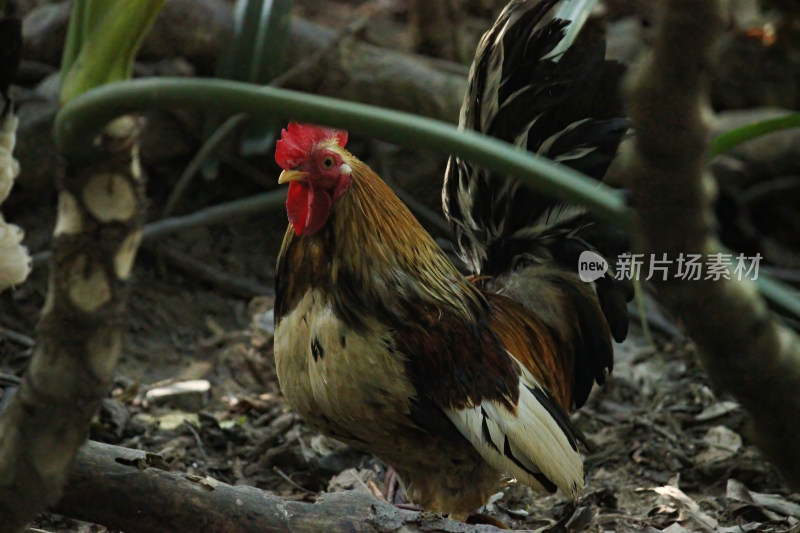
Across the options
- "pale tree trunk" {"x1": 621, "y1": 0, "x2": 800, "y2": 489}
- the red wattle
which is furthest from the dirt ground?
"pale tree trunk" {"x1": 621, "y1": 0, "x2": 800, "y2": 489}

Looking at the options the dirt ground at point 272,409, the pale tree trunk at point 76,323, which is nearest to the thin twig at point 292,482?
the dirt ground at point 272,409

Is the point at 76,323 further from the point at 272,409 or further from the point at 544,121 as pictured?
the point at 272,409

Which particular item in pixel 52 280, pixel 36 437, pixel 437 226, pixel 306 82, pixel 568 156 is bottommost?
pixel 36 437

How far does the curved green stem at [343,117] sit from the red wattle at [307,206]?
136 centimetres

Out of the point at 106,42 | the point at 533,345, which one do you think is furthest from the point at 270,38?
the point at 106,42

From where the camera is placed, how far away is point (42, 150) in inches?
192

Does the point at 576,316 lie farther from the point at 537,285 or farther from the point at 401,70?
the point at 401,70

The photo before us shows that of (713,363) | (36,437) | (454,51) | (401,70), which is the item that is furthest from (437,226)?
(713,363)

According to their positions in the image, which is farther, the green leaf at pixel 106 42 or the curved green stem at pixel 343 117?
the green leaf at pixel 106 42

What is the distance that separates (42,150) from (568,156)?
3184 mm

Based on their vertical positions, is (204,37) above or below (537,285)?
above

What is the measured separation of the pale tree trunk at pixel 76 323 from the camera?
52.3 inches

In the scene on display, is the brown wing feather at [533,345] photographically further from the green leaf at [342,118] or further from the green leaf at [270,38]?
the green leaf at [342,118]

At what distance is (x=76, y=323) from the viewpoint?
54.2 inches
